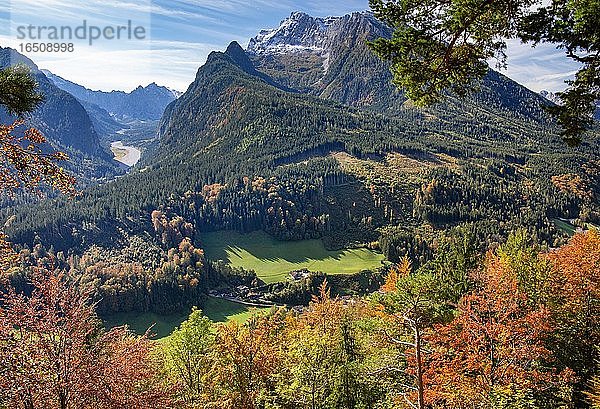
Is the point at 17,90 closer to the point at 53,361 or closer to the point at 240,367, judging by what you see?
the point at 53,361

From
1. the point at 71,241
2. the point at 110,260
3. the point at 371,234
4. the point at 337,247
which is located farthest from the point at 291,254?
the point at 71,241

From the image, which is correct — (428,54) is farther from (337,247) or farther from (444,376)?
(337,247)

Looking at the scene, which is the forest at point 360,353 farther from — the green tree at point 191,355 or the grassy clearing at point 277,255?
the grassy clearing at point 277,255

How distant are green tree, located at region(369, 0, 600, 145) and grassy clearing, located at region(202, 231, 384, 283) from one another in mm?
133474

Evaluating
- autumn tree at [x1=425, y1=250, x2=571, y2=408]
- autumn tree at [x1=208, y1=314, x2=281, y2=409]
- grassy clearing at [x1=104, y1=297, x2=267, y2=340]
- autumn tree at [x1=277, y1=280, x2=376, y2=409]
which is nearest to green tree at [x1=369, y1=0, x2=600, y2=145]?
autumn tree at [x1=425, y1=250, x2=571, y2=408]

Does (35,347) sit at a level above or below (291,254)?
above

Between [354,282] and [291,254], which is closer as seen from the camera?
[354,282]

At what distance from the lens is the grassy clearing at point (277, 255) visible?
151m

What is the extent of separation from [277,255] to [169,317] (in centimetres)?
5610

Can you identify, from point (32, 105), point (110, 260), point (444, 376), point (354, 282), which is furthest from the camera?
point (110, 260)

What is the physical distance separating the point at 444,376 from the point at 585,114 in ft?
61.9

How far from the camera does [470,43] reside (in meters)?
12.9

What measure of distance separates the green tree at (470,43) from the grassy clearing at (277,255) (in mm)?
133474

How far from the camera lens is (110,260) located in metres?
156
